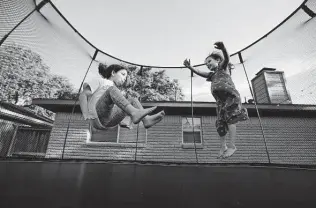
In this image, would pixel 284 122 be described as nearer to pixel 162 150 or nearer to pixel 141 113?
pixel 162 150

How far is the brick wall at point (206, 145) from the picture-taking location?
4.41 m

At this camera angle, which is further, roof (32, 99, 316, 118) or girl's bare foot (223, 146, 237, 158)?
roof (32, 99, 316, 118)

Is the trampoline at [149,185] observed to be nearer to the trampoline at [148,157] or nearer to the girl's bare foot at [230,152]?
the trampoline at [148,157]

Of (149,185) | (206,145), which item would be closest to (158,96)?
(206,145)

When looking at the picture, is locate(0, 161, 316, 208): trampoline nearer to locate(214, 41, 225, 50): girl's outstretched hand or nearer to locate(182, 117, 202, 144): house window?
locate(214, 41, 225, 50): girl's outstretched hand

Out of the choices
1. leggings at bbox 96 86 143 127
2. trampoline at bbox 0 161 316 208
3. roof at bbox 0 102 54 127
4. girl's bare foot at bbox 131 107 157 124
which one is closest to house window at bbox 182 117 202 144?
leggings at bbox 96 86 143 127

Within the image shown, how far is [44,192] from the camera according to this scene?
81 centimetres

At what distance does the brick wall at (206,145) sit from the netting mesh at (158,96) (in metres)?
0.02

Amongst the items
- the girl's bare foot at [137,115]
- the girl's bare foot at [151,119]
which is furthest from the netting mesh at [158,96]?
the girl's bare foot at [137,115]

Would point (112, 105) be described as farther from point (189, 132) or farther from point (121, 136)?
point (189, 132)

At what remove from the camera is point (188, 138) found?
15.8ft

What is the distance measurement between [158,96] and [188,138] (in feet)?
7.40

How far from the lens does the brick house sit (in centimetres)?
444

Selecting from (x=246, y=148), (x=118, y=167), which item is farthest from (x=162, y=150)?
(x=118, y=167)
